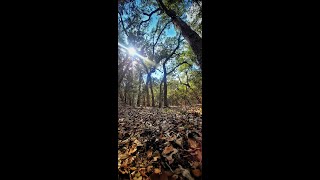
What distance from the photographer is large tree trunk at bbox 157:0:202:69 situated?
3230 millimetres

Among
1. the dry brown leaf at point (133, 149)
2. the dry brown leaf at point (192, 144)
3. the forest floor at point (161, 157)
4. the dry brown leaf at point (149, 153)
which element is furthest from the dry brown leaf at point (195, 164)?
the dry brown leaf at point (133, 149)

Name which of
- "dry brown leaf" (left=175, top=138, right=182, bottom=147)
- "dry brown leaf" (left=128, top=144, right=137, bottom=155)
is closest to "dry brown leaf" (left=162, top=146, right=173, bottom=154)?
"dry brown leaf" (left=175, top=138, right=182, bottom=147)

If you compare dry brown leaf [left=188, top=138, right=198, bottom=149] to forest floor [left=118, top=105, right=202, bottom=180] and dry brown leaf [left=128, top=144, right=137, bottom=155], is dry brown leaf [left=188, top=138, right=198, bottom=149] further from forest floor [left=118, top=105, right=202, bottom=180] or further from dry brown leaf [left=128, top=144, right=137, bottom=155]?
dry brown leaf [left=128, top=144, right=137, bottom=155]

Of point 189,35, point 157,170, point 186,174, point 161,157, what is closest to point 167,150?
point 161,157

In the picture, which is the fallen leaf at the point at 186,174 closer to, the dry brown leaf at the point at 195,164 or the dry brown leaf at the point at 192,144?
the dry brown leaf at the point at 195,164

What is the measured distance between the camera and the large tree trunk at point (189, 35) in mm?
3230
